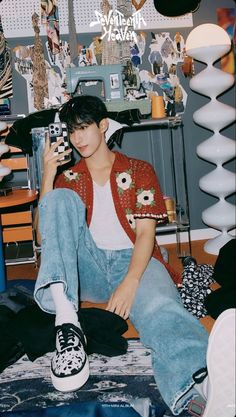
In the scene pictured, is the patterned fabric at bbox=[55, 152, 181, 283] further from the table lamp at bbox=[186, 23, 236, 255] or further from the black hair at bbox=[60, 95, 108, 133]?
the table lamp at bbox=[186, 23, 236, 255]

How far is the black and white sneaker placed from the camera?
1280 mm

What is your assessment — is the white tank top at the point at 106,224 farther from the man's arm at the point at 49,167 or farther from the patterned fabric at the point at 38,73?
the patterned fabric at the point at 38,73

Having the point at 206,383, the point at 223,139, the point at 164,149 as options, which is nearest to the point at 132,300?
the point at 206,383

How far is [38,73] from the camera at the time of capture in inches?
111

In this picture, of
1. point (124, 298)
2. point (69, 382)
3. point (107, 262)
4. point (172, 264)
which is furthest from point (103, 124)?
point (172, 264)

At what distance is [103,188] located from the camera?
1761 mm

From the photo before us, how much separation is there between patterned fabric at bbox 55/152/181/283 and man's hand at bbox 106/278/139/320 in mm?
220

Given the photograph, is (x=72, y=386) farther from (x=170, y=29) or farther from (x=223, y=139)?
(x=170, y=29)

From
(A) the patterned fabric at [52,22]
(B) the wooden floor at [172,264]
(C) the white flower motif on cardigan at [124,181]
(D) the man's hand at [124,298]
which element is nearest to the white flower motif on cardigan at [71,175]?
(C) the white flower motif on cardigan at [124,181]

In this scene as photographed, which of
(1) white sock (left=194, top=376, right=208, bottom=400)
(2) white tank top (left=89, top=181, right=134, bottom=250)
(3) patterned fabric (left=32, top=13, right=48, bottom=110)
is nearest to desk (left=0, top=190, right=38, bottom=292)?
(2) white tank top (left=89, top=181, right=134, bottom=250)

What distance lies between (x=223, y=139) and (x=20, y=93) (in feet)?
3.89

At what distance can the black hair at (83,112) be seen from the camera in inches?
66.8

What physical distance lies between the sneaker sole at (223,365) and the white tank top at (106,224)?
69cm

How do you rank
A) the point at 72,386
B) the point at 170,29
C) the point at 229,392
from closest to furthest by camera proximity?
the point at 229,392
the point at 72,386
the point at 170,29
